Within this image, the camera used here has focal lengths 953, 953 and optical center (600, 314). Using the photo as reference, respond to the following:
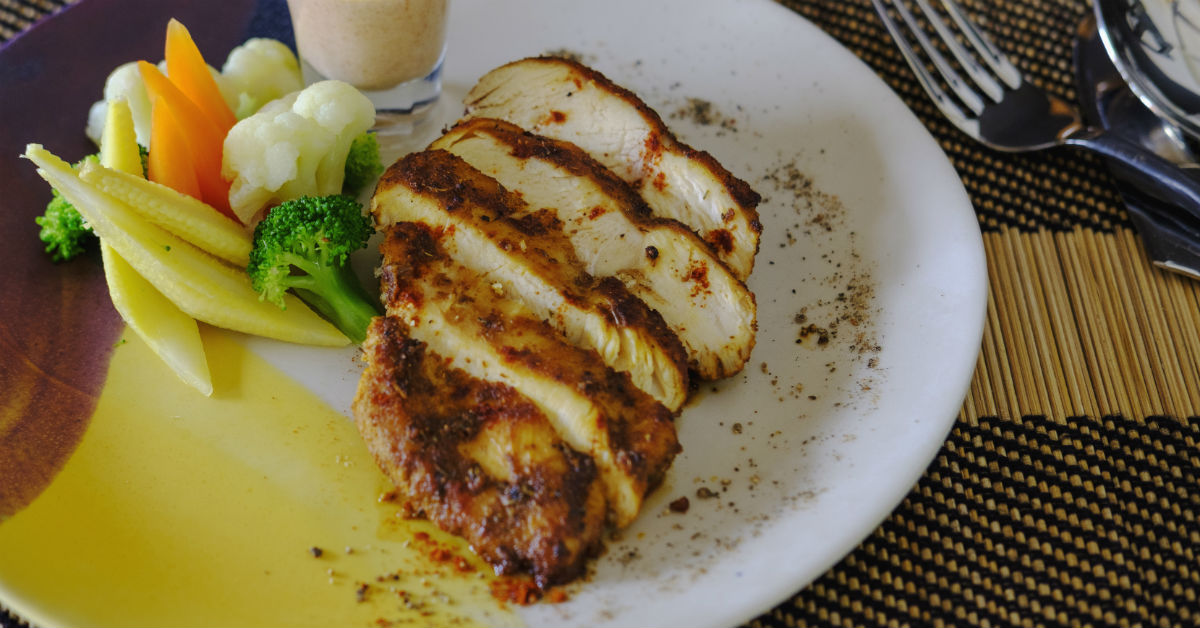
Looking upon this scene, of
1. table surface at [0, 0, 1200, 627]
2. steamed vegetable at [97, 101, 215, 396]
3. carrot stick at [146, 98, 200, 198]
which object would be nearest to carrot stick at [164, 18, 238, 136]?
carrot stick at [146, 98, 200, 198]

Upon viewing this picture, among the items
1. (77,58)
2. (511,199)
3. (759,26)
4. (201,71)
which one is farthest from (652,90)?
(77,58)

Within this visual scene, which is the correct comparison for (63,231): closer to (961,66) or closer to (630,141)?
(630,141)

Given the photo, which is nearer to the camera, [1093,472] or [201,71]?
[1093,472]

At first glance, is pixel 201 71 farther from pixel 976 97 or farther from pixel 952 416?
pixel 976 97

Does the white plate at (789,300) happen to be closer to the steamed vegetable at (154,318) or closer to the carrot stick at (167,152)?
the steamed vegetable at (154,318)

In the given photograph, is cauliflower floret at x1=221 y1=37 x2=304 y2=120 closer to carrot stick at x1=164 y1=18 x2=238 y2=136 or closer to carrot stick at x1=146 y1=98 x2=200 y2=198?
carrot stick at x1=164 y1=18 x2=238 y2=136

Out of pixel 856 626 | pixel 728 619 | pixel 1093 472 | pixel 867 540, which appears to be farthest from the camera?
pixel 1093 472

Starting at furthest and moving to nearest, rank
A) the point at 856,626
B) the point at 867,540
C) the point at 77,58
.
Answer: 1. the point at 77,58
2. the point at 867,540
3. the point at 856,626

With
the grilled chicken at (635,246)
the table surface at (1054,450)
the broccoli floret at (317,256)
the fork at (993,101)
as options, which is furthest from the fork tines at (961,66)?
the broccoli floret at (317,256)
